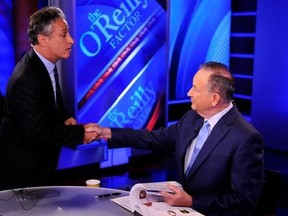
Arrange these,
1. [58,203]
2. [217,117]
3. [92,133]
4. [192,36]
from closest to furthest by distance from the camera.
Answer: [58,203]
[217,117]
[92,133]
[192,36]

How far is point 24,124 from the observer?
8.45 feet

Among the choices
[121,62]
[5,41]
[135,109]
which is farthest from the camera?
[135,109]

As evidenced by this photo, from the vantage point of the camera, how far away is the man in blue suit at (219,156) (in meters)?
2.03

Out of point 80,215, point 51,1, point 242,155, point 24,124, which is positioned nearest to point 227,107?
point 242,155

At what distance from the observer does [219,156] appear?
2121mm

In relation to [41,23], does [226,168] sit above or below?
below

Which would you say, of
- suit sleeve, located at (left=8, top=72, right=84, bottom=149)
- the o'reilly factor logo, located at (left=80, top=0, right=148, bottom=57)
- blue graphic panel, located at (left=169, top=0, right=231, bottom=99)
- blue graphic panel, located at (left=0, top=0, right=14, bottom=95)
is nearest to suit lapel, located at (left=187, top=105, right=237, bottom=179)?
suit sleeve, located at (left=8, top=72, right=84, bottom=149)

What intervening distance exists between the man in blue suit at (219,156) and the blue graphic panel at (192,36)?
10.2 ft

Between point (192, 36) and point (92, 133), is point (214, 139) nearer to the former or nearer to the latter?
point (92, 133)

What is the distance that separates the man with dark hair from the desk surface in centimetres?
52

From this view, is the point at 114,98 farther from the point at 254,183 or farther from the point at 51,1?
the point at 254,183

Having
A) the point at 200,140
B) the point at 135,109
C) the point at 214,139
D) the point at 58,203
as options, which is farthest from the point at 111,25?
the point at 58,203

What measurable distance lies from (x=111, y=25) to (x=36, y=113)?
7.47 feet

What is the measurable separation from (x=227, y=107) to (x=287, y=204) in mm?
2198
